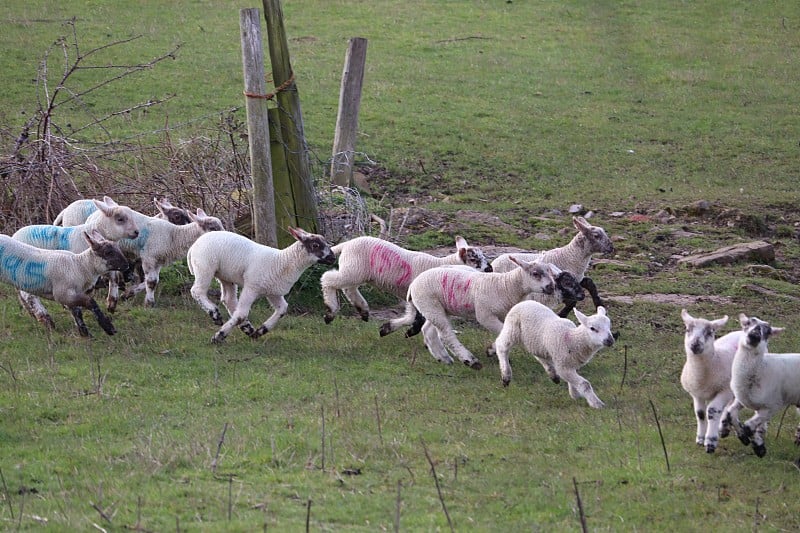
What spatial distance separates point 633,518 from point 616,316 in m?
5.73

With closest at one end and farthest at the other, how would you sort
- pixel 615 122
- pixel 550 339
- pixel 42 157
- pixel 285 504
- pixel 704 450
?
pixel 285 504 < pixel 704 450 < pixel 550 339 < pixel 42 157 < pixel 615 122

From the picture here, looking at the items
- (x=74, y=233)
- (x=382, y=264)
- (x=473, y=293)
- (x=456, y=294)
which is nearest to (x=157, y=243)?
(x=74, y=233)

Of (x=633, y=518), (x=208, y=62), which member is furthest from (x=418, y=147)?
(x=633, y=518)

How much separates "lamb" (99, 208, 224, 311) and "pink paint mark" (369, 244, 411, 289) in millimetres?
1757

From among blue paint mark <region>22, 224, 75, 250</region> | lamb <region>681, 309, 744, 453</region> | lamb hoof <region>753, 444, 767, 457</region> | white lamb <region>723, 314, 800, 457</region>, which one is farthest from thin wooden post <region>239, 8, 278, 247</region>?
lamb hoof <region>753, 444, 767, 457</region>

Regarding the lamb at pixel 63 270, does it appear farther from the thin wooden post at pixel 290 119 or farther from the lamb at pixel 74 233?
the thin wooden post at pixel 290 119

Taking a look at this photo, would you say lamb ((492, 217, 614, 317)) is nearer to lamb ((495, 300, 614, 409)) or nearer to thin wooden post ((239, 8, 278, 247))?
lamb ((495, 300, 614, 409))

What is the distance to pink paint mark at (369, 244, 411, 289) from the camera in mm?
10930

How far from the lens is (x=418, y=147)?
20141mm

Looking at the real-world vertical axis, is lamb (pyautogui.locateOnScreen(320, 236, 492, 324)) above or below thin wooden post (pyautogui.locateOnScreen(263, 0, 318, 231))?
below

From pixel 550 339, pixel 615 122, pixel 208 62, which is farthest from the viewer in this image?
pixel 208 62

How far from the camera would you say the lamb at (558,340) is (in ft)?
29.1

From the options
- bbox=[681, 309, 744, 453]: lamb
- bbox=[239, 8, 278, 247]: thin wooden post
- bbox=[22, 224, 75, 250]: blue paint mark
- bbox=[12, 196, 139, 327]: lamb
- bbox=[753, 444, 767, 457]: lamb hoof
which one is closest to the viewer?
bbox=[753, 444, 767, 457]: lamb hoof

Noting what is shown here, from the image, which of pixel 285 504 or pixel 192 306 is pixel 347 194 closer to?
pixel 192 306
